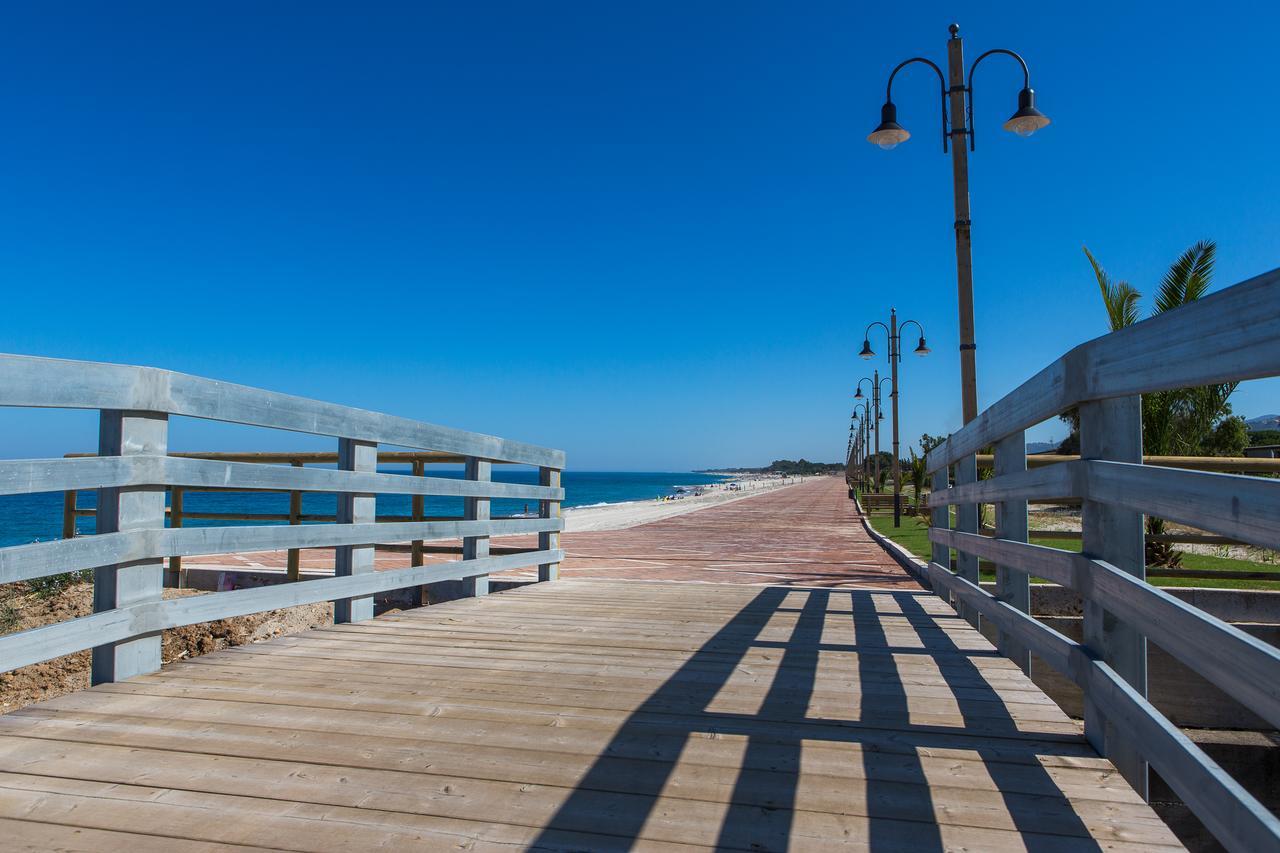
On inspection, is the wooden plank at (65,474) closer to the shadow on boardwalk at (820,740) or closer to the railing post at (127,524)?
the railing post at (127,524)

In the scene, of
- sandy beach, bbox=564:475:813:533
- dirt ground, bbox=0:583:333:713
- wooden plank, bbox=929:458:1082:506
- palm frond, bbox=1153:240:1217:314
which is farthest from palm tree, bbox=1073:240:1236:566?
sandy beach, bbox=564:475:813:533

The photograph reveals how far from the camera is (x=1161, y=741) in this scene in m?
2.04

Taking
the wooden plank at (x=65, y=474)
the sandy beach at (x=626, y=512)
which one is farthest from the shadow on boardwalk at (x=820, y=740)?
the sandy beach at (x=626, y=512)

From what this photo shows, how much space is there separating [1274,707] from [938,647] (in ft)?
9.97

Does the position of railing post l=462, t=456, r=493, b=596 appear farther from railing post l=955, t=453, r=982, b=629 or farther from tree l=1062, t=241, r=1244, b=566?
tree l=1062, t=241, r=1244, b=566

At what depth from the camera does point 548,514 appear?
7.51 metres

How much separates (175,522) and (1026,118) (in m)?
9.16

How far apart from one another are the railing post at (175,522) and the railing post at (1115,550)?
25.3ft

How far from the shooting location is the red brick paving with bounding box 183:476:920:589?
30.7ft

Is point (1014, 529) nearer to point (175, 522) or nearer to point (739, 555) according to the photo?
point (175, 522)

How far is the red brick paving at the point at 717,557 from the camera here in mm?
9344

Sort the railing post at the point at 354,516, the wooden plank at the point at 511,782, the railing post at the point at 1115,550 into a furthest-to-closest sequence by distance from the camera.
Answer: the railing post at the point at 354,516
the railing post at the point at 1115,550
the wooden plank at the point at 511,782

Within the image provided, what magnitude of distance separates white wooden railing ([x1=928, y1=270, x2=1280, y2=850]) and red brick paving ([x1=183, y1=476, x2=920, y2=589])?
5129mm

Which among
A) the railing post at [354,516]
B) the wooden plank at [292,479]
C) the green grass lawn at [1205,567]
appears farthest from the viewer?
the green grass lawn at [1205,567]
